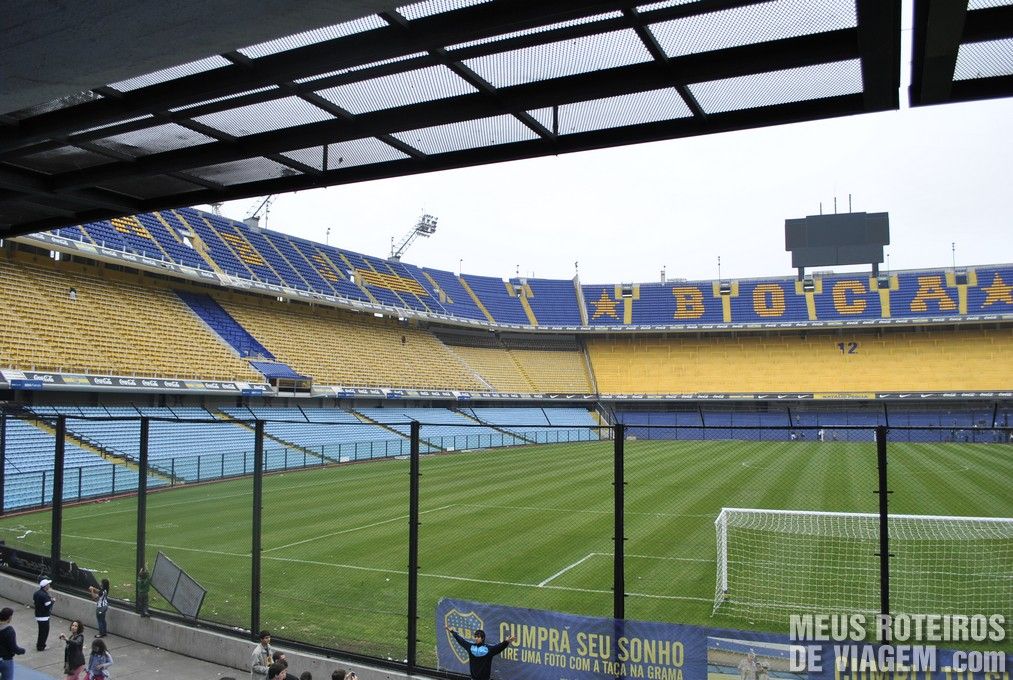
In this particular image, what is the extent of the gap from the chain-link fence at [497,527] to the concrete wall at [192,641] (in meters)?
0.33

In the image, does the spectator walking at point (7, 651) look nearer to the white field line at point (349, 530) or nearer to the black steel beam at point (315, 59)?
the black steel beam at point (315, 59)

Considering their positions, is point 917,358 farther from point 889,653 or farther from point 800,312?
point 889,653

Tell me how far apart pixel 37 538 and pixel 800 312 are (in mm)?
62985

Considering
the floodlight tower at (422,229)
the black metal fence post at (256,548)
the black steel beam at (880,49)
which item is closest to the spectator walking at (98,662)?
the black metal fence post at (256,548)

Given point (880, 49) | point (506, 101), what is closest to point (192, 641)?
point (506, 101)

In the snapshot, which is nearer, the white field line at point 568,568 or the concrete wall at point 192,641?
the concrete wall at point 192,641

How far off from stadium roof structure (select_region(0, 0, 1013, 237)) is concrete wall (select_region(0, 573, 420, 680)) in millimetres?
6008

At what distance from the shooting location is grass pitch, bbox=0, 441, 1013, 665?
1291cm

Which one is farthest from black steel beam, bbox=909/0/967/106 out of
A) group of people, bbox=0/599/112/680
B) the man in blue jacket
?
group of people, bbox=0/599/112/680

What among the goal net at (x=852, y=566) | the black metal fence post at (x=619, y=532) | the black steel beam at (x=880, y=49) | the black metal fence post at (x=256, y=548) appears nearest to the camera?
the black steel beam at (x=880, y=49)

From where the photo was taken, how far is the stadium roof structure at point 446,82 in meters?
4.32

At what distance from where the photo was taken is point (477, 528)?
1934cm

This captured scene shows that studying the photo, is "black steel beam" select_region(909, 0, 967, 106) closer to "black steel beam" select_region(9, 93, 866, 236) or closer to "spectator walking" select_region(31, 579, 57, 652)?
"black steel beam" select_region(9, 93, 866, 236)

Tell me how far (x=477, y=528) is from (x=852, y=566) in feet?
30.1
